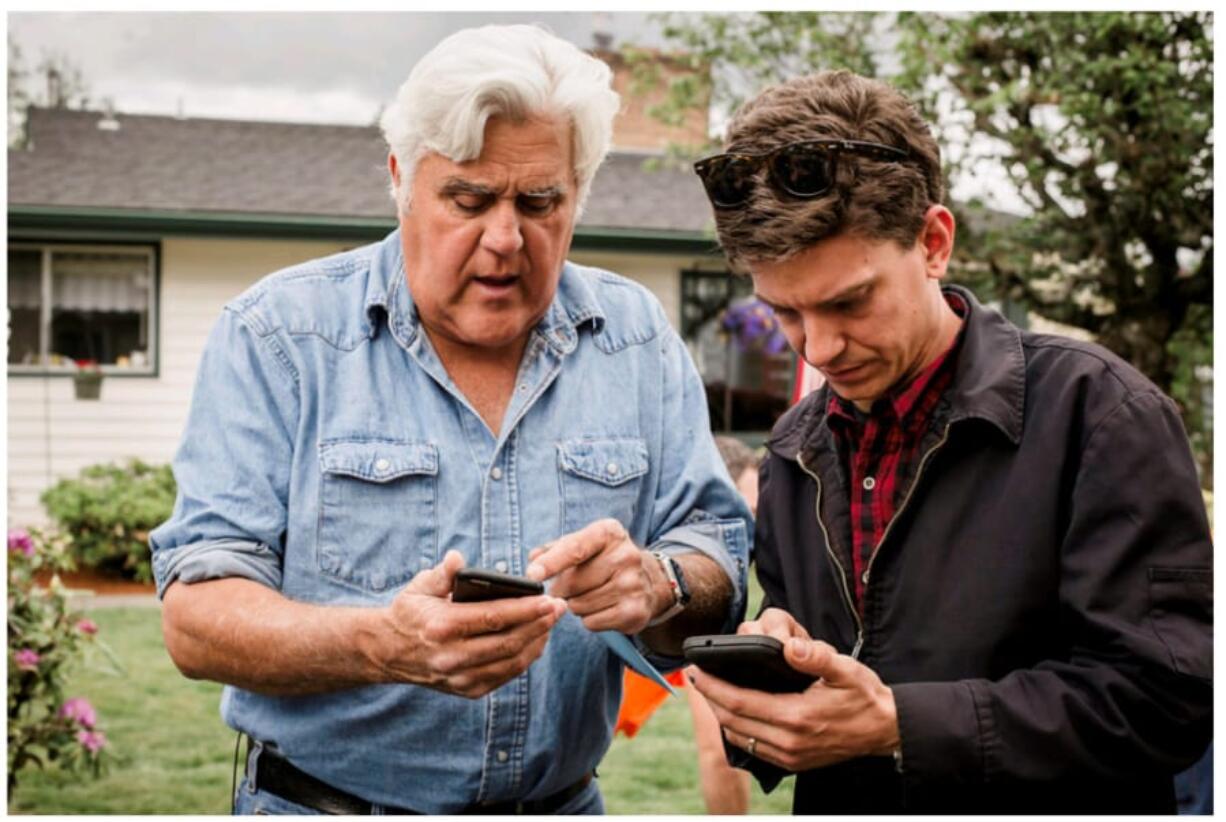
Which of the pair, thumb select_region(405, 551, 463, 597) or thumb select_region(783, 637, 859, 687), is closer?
thumb select_region(783, 637, 859, 687)

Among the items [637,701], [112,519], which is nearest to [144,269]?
[112,519]

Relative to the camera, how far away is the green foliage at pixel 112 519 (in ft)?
44.4

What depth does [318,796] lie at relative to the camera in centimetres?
262

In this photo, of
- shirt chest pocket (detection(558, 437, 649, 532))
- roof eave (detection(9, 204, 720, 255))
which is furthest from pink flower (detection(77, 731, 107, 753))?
roof eave (detection(9, 204, 720, 255))

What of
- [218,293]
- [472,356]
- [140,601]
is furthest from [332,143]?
[472,356]

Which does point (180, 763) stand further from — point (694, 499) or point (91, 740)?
point (694, 499)

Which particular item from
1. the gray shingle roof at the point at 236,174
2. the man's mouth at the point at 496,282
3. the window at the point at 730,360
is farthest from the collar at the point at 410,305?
the window at the point at 730,360

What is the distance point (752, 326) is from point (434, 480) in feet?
47.4

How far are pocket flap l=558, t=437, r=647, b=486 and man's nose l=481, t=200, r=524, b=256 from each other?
0.41 metres

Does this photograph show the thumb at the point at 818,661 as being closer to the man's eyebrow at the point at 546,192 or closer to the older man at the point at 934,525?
the older man at the point at 934,525

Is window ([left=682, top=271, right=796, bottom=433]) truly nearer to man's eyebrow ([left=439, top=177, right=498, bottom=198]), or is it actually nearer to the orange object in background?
the orange object in background

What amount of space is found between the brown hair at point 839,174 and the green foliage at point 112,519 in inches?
466

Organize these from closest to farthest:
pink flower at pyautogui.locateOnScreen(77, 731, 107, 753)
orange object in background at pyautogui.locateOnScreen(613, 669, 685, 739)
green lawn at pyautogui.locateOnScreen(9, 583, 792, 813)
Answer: orange object in background at pyautogui.locateOnScreen(613, 669, 685, 739), pink flower at pyautogui.locateOnScreen(77, 731, 107, 753), green lawn at pyautogui.locateOnScreen(9, 583, 792, 813)

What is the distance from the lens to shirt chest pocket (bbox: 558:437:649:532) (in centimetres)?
272
